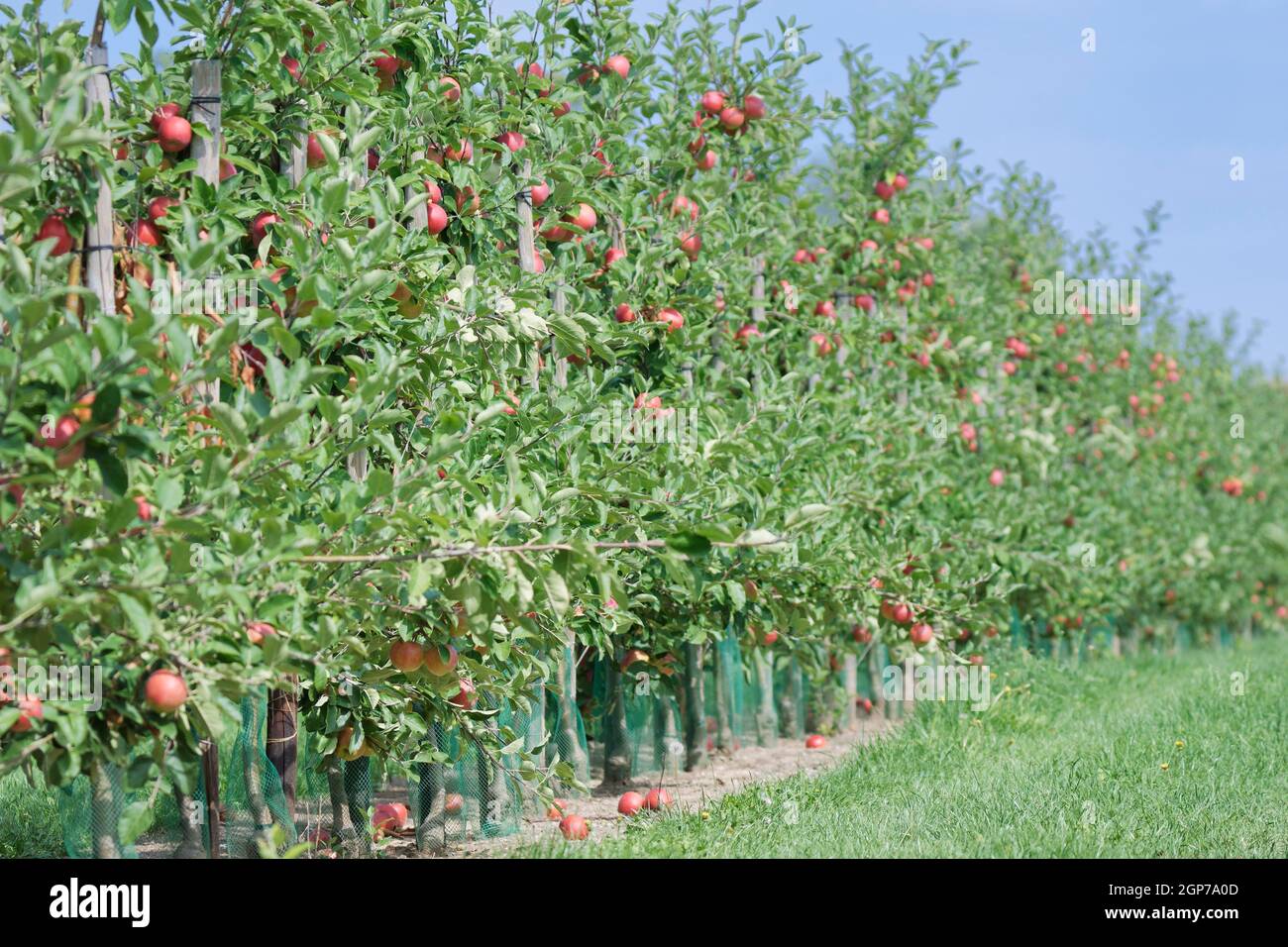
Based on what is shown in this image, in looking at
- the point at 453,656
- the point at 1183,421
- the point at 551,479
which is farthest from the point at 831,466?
the point at 1183,421

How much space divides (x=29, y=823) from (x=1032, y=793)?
3480 millimetres

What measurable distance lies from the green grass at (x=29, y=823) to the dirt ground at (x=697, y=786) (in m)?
1.12

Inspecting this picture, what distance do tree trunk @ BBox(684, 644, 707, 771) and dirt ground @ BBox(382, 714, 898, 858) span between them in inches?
2.9

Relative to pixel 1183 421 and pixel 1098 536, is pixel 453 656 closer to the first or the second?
pixel 1098 536

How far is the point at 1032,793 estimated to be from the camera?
4297mm

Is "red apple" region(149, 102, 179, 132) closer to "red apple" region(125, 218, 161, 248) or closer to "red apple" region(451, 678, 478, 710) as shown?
"red apple" region(125, 218, 161, 248)

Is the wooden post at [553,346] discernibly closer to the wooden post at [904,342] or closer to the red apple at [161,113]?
the red apple at [161,113]

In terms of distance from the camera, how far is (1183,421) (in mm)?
11039

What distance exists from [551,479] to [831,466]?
2.23 metres

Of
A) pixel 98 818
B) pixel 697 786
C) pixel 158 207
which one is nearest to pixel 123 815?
pixel 98 818

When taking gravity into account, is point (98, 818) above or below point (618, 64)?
below

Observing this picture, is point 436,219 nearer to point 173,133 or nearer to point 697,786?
point 173,133

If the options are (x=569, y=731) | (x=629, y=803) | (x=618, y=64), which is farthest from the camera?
(x=569, y=731)
